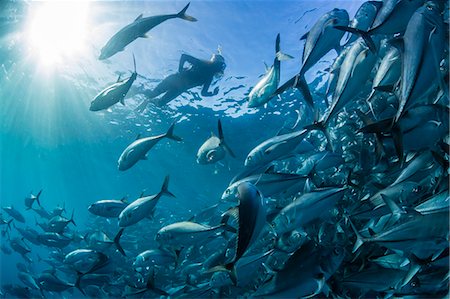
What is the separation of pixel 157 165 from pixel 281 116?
1512 centimetres

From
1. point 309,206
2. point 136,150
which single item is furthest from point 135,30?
point 309,206

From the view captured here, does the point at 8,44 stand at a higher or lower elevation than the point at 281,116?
higher

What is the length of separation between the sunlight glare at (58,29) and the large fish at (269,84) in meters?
9.95

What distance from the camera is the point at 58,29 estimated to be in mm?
13141

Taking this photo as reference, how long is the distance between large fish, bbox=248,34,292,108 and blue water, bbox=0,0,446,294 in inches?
69.8

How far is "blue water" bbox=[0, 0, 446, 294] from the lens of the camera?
10.5 metres

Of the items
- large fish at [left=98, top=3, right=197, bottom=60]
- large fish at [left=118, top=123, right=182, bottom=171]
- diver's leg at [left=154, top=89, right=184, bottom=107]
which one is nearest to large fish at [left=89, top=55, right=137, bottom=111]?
large fish at [left=98, top=3, right=197, bottom=60]

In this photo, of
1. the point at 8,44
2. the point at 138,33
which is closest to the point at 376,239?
the point at 138,33

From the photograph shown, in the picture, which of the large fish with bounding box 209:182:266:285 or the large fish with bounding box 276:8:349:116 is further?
the large fish with bounding box 276:8:349:116

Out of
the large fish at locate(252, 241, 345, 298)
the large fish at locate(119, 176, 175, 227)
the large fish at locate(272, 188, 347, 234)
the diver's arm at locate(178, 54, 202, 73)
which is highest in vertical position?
the diver's arm at locate(178, 54, 202, 73)

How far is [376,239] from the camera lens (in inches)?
91.4

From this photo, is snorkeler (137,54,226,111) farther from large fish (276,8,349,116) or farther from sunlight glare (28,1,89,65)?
sunlight glare (28,1,89,65)

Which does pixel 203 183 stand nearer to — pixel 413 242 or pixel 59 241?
pixel 59 241

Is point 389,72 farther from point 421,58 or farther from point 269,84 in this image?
point 269,84
